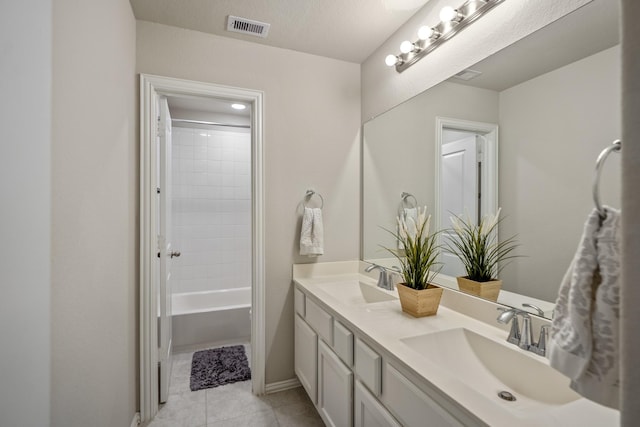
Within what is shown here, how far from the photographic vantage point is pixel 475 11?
54.4 inches

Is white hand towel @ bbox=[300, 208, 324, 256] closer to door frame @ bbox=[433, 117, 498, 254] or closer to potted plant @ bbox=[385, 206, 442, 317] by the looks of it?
potted plant @ bbox=[385, 206, 442, 317]

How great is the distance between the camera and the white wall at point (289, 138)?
6.56ft

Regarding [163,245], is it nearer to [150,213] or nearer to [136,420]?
[150,213]

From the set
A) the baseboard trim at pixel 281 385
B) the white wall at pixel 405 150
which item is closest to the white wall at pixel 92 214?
the baseboard trim at pixel 281 385

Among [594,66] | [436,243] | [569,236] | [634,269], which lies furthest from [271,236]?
[634,269]

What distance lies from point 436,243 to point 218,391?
1.76m

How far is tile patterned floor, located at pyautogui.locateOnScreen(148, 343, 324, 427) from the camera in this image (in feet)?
6.00

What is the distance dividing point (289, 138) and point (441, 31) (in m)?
1.09

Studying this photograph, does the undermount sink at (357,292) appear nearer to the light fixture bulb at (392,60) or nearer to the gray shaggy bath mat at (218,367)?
the gray shaggy bath mat at (218,367)

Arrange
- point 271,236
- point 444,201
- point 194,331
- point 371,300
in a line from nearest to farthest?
point 444,201
point 371,300
point 271,236
point 194,331

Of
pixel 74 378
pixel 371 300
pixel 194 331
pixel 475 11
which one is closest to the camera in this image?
pixel 74 378

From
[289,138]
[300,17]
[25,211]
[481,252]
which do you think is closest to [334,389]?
[481,252]

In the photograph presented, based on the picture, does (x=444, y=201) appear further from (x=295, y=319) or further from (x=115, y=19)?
(x=115, y=19)

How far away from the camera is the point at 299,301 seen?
207cm
